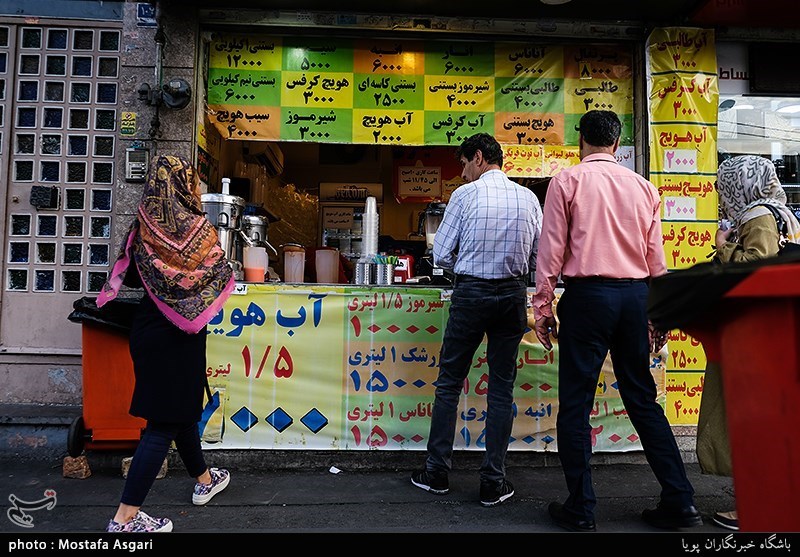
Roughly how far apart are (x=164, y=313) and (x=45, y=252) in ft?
8.68

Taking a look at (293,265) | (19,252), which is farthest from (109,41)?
(293,265)

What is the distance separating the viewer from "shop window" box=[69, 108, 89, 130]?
185 inches

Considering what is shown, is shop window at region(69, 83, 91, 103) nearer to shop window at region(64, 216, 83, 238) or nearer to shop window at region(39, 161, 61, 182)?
shop window at region(39, 161, 61, 182)

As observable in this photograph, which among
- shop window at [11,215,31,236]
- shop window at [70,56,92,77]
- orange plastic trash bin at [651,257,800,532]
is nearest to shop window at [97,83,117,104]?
shop window at [70,56,92,77]

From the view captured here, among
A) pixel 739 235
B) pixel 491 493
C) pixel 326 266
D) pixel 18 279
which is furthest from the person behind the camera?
pixel 18 279

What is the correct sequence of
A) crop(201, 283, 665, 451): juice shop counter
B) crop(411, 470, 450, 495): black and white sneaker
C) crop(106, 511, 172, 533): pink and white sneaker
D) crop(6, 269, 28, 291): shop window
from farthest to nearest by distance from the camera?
crop(6, 269, 28, 291): shop window < crop(201, 283, 665, 451): juice shop counter < crop(411, 470, 450, 495): black and white sneaker < crop(106, 511, 172, 533): pink and white sneaker

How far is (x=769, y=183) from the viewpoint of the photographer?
3135 mm

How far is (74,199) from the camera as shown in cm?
471

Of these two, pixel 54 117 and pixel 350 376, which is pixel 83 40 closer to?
pixel 54 117

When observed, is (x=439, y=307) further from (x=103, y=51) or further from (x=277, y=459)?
(x=103, y=51)

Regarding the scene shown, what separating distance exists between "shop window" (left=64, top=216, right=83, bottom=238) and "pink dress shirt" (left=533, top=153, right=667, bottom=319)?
3.81m

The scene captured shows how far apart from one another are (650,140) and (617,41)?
0.91 meters

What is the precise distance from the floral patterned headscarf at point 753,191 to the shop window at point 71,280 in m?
4.81
